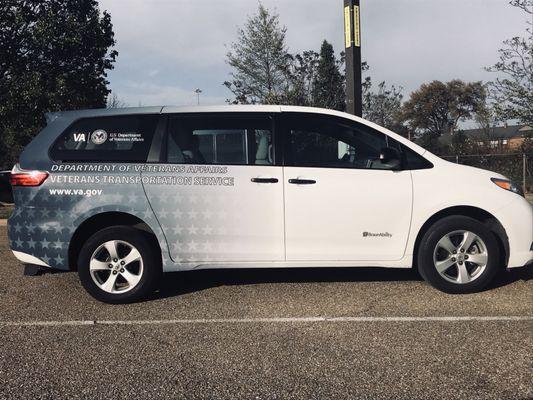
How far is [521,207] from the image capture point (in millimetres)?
4680

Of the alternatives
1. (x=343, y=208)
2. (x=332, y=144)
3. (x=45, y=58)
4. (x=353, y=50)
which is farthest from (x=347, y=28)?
(x=45, y=58)

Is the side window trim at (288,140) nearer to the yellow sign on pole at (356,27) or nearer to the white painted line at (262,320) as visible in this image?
the white painted line at (262,320)

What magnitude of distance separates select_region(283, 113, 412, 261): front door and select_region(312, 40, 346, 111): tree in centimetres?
1083

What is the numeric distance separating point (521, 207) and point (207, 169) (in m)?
3.00

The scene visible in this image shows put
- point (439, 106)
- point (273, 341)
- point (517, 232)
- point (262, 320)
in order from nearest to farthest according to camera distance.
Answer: point (273, 341), point (262, 320), point (517, 232), point (439, 106)

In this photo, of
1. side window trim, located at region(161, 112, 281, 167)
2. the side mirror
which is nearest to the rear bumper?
side window trim, located at region(161, 112, 281, 167)

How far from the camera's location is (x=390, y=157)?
4582 mm

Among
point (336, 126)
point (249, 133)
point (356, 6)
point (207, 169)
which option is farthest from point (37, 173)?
point (356, 6)

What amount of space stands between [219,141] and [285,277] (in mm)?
1776

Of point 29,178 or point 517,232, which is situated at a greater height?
point 29,178

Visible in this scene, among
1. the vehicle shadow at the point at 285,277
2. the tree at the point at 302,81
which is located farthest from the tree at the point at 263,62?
the vehicle shadow at the point at 285,277

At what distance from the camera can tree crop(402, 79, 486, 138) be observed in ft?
210

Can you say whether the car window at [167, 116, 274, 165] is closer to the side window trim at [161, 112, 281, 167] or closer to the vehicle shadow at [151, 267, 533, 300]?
the side window trim at [161, 112, 281, 167]

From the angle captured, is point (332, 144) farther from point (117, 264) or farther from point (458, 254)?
point (117, 264)
